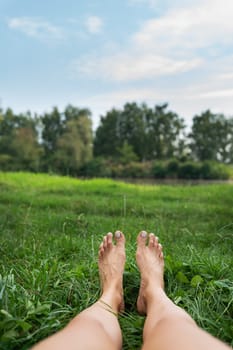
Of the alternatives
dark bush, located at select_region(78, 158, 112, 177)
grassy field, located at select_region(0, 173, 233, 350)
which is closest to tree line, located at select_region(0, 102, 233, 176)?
dark bush, located at select_region(78, 158, 112, 177)

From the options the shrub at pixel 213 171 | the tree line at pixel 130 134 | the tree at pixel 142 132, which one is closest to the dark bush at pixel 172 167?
the shrub at pixel 213 171

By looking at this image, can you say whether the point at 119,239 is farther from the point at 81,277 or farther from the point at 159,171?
the point at 159,171

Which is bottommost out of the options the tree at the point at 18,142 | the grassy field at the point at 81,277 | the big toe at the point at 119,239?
the grassy field at the point at 81,277

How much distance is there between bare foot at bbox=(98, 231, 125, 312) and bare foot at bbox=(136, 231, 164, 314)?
0.29 ft

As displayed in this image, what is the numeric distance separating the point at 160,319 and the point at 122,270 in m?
0.62

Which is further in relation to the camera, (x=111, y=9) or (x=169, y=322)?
(x=111, y=9)

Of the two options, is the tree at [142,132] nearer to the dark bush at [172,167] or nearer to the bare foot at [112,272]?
the dark bush at [172,167]

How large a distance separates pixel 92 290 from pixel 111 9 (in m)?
8.66

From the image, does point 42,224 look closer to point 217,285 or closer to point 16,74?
point 217,285

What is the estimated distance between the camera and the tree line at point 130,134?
26.8 metres

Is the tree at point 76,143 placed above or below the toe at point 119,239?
above

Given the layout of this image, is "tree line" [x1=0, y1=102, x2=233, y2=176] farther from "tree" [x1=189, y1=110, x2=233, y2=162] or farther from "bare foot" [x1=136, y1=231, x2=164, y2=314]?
"bare foot" [x1=136, y1=231, x2=164, y2=314]

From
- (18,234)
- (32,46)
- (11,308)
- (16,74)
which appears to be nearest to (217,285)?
(11,308)

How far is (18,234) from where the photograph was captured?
2902 mm
